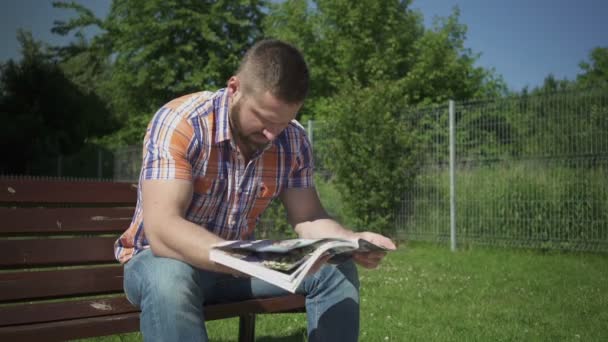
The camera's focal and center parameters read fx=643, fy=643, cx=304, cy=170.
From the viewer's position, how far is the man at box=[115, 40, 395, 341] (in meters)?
2.09

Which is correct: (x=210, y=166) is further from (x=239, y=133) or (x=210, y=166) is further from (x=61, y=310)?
(x=61, y=310)

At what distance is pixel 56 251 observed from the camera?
8.98ft

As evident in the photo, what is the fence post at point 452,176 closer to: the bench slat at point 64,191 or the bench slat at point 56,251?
the bench slat at point 64,191

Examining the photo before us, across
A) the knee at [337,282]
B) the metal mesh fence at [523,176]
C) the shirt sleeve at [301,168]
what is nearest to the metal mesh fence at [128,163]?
the metal mesh fence at [523,176]

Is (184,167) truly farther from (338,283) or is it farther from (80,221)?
(80,221)

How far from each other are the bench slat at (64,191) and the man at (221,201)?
1.58ft

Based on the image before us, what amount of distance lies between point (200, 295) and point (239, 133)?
66 cm

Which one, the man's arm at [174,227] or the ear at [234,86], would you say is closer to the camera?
the man's arm at [174,227]

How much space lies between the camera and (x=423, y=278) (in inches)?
251

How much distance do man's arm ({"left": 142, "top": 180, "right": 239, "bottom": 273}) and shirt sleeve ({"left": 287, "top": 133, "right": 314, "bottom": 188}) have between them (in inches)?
24.2

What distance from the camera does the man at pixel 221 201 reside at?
2086mm

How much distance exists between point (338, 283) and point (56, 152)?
22174mm

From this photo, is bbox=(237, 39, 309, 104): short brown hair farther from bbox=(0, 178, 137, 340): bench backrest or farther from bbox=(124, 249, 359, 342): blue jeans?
bbox=(0, 178, 137, 340): bench backrest

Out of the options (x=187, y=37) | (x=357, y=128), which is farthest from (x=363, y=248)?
(x=187, y=37)
